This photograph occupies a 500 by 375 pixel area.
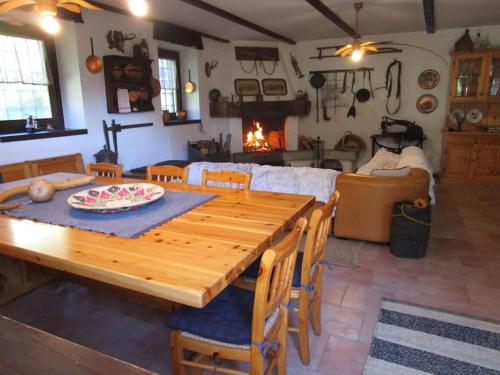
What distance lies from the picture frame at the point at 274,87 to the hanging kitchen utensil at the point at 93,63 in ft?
10.7

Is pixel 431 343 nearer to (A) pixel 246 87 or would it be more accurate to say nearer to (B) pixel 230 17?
(B) pixel 230 17

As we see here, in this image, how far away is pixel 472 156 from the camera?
553 cm

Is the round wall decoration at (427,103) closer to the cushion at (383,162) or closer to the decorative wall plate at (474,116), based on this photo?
the decorative wall plate at (474,116)

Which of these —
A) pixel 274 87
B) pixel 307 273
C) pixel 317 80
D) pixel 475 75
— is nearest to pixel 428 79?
pixel 475 75

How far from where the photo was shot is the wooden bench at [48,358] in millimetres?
670

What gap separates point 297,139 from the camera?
6.66m

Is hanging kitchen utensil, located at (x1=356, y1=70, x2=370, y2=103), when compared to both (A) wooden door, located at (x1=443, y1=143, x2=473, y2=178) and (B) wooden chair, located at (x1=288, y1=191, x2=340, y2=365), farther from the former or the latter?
(B) wooden chair, located at (x1=288, y1=191, x2=340, y2=365)

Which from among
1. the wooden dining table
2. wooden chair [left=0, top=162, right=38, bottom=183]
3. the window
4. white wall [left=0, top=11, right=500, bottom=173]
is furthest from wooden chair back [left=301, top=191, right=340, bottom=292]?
the window

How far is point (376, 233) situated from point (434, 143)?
375 cm

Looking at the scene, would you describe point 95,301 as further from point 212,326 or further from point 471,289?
point 471,289

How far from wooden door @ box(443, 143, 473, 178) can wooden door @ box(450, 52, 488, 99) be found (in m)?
0.79

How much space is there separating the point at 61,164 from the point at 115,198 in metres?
2.22

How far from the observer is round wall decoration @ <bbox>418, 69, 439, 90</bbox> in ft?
19.6

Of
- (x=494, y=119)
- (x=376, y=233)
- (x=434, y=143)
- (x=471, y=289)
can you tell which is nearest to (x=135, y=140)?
(x=376, y=233)
